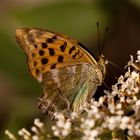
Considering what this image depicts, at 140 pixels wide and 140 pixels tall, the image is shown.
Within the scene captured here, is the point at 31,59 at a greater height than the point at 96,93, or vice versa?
the point at 31,59

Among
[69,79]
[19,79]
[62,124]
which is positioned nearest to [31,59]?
[69,79]

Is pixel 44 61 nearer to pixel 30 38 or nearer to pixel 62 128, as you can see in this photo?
pixel 30 38

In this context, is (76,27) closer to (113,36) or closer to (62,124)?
(113,36)

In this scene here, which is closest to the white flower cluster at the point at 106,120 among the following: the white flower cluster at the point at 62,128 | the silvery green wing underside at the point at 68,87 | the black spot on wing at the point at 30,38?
the white flower cluster at the point at 62,128

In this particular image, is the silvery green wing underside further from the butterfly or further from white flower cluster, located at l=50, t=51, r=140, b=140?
white flower cluster, located at l=50, t=51, r=140, b=140

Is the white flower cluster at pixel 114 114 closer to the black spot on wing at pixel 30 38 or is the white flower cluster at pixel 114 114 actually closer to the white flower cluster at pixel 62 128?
the white flower cluster at pixel 62 128

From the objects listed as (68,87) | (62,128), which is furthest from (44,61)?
(62,128)

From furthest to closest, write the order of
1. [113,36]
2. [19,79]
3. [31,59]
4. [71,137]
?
[113,36]
[19,79]
[31,59]
[71,137]
